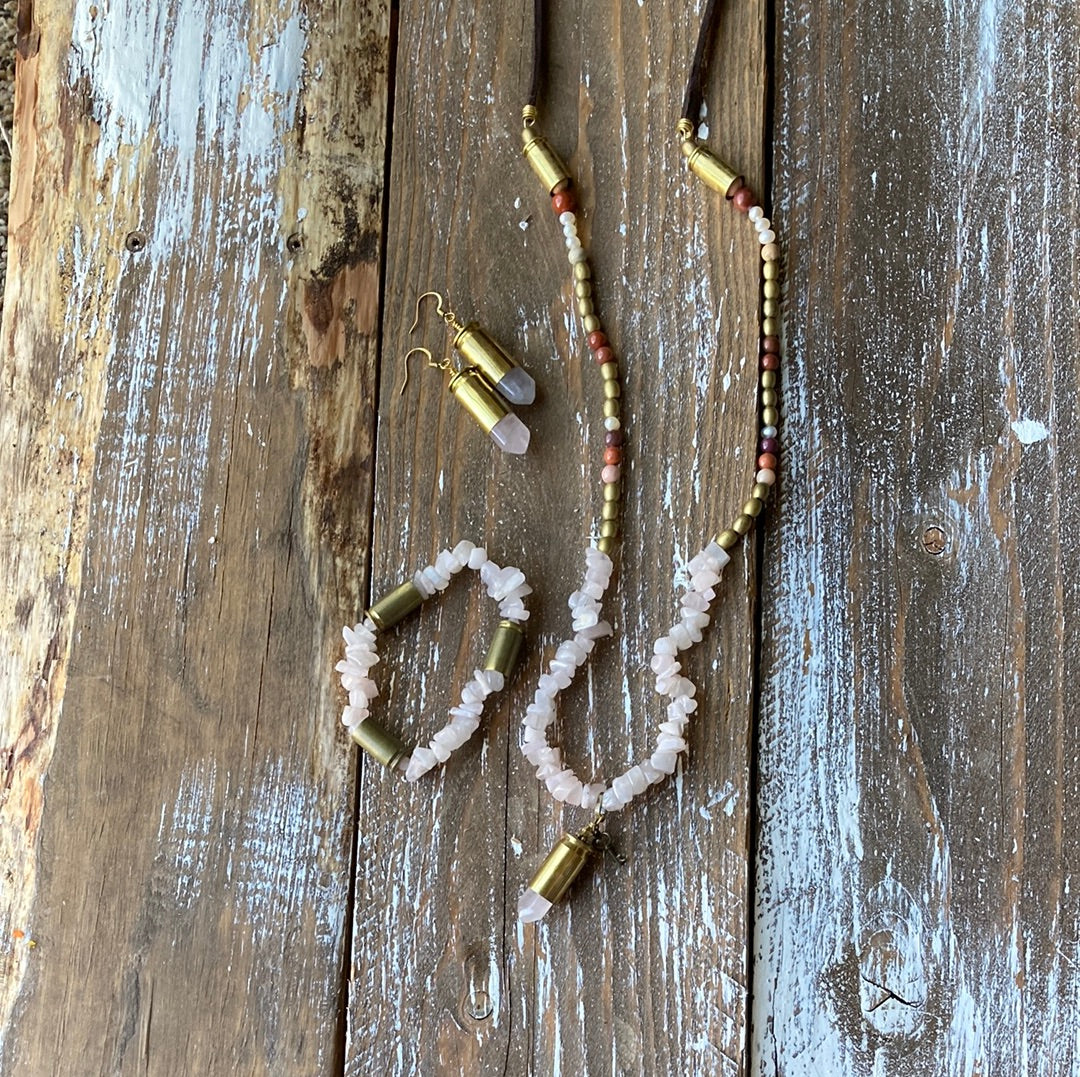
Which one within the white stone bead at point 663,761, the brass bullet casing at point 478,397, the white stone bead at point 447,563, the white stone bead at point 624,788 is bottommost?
the white stone bead at point 624,788

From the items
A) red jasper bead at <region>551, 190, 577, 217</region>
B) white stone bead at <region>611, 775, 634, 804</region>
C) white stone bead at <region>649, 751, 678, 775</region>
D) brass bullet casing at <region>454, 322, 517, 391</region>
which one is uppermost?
red jasper bead at <region>551, 190, 577, 217</region>

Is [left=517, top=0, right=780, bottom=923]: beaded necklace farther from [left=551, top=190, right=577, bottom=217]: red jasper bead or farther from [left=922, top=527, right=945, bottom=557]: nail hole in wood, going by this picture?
[left=922, top=527, right=945, bottom=557]: nail hole in wood

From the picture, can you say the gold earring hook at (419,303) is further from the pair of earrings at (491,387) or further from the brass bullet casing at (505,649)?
the brass bullet casing at (505,649)

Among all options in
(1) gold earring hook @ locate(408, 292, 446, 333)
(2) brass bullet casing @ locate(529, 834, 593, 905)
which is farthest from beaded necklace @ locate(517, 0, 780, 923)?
(1) gold earring hook @ locate(408, 292, 446, 333)

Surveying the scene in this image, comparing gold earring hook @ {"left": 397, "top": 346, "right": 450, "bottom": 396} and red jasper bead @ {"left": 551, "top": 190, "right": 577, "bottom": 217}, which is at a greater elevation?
red jasper bead @ {"left": 551, "top": 190, "right": 577, "bottom": 217}

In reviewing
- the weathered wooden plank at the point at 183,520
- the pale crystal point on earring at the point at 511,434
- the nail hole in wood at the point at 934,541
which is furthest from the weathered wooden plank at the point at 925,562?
the weathered wooden plank at the point at 183,520

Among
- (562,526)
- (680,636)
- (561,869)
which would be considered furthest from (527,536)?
(561,869)
